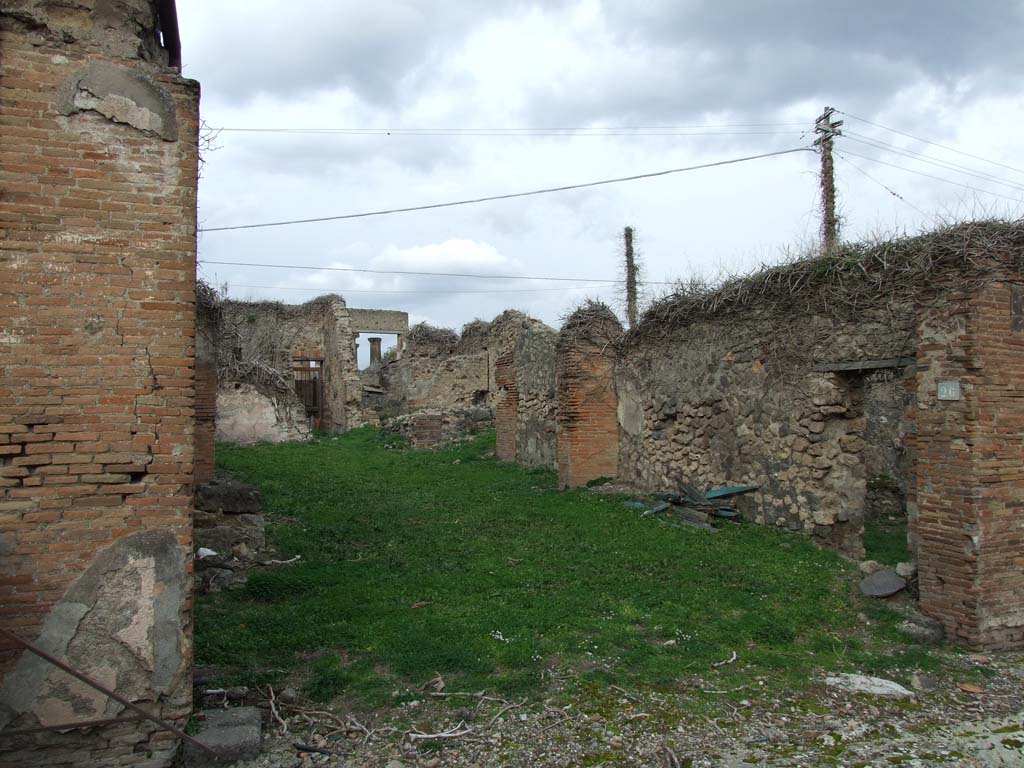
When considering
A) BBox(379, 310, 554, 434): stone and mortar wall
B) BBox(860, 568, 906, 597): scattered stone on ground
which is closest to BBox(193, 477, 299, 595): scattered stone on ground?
BBox(860, 568, 906, 597): scattered stone on ground

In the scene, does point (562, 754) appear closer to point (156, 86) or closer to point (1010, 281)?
point (156, 86)

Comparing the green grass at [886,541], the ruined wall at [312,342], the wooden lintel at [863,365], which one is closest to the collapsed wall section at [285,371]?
the ruined wall at [312,342]

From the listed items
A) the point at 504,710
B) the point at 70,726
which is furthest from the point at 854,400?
the point at 70,726

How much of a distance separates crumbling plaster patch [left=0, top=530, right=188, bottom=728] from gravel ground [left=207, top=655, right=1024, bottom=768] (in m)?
0.71

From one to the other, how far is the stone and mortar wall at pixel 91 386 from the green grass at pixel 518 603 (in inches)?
42.9

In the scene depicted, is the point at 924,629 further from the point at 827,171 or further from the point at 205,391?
the point at 827,171

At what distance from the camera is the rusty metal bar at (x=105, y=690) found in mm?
3262

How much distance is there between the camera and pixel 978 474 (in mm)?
5227

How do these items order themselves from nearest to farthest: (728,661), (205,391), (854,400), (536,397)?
(728,661)
(854,400)
(205,391)
(536,397)

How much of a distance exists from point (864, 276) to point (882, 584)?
9.89 feet

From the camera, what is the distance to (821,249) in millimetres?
7867

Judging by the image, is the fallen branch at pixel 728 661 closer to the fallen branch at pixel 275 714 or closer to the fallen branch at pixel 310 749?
the fallen branch at pixel 310 749

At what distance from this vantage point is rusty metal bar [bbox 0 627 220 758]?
10.7ft

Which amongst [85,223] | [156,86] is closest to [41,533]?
[85,223]
